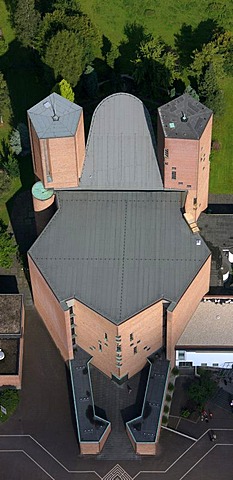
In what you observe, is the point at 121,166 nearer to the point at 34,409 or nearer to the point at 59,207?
the point at 59,207

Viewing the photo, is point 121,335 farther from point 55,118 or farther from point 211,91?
point 211,91

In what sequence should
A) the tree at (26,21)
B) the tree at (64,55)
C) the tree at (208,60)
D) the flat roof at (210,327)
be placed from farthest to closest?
the tree at (26,21) < the tree at (208,60) < the tree at (64,55) < the flat roof at (210,327)

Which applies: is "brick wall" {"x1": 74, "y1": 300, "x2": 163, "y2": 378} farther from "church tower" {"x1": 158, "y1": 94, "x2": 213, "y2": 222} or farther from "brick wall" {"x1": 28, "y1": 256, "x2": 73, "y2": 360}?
"church tower" {"x1": 158, "y1": 94, "x2": 213, "y2": 222}

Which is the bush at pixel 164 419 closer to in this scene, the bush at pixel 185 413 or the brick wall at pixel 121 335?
the bush at pixel 185 413

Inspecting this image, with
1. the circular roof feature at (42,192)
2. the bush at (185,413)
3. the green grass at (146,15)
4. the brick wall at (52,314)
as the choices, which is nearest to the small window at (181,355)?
the bush at (185,413)

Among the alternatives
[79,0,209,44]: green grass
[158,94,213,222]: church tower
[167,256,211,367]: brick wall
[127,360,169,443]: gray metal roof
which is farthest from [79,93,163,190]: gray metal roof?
[79,0,209,44]: green grass

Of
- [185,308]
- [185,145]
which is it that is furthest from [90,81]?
[185,308]
